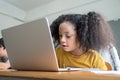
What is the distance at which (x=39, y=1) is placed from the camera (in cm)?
326

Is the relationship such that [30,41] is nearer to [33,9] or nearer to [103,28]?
[103,28]

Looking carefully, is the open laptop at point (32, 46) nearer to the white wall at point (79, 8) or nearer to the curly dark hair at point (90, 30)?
the curly dark hair at point (90, 30)

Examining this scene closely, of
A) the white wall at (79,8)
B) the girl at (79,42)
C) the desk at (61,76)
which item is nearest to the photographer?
the desk at (61,76)

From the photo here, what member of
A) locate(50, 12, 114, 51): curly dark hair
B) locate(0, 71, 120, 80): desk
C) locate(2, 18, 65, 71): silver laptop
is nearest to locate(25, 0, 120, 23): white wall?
locate(50, 12, 114, 51): curly dark hair

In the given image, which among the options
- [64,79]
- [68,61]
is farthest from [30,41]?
[68,61]

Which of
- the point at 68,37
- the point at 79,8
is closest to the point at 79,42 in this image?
the point at 68,37

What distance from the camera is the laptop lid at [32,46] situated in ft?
2.13

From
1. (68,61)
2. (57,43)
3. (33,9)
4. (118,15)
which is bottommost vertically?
(68,61)

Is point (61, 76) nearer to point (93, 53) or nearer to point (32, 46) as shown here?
point (32, 46)

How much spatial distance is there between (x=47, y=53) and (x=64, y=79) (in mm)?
208

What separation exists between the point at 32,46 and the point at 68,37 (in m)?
0.34

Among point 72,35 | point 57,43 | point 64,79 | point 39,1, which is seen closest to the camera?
point 64,79

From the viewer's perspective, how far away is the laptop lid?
0.65m

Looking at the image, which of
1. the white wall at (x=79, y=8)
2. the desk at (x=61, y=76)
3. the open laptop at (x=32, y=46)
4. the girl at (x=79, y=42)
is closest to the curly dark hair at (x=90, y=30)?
the girl at (x=79, y=42)
